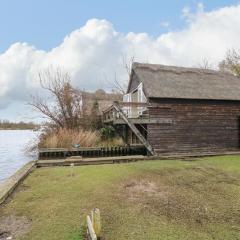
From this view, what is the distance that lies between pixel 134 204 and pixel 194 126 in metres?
11.4

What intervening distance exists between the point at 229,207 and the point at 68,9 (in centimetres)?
1147

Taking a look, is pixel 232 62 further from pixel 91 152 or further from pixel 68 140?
pixel 68 140

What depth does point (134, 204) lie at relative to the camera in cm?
655

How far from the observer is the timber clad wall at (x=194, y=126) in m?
16.3

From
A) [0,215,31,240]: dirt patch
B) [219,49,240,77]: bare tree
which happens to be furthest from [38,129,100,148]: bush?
[219,49,240,77]: bare tree

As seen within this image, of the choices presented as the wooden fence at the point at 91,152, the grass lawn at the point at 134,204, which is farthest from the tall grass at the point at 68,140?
the grass lawn at the point at 134,204

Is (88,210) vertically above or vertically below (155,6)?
below

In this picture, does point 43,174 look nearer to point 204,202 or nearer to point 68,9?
point 204,202

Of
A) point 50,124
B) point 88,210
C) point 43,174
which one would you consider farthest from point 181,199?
point 50,124

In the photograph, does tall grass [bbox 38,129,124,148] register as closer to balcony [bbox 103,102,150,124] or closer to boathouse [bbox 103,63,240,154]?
balcony [bbox 103,102,150,124]

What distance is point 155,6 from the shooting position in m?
13.1

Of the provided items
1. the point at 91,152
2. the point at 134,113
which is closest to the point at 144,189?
the point at 91,152

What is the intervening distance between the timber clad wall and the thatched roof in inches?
15.8

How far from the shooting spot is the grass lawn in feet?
16.5
